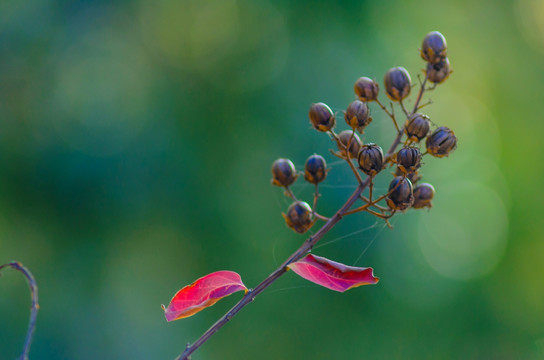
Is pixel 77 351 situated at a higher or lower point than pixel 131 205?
lower

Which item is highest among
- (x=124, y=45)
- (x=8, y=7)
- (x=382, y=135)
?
(x=8, y=7)

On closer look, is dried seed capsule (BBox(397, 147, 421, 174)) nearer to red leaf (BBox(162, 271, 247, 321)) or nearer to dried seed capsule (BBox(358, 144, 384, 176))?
dried seed capsule (BBox(358, 144, 384, 176))

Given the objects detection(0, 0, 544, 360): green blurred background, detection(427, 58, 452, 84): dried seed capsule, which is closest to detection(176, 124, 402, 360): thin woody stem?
detection(427, 58, 452, 84): dried seed capsule

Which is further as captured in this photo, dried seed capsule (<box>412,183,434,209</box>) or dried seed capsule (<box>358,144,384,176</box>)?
dried seed capsule (<box>412,183,434,209</box>)

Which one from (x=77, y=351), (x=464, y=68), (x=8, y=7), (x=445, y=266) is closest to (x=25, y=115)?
(x=8, y=7)

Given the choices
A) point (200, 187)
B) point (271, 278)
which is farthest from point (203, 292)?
point (200, 187)

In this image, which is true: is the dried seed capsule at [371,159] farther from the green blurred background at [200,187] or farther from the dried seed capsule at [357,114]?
the green blurred background at [200,187]

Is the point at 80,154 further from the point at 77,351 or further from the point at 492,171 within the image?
the point at 492,171
